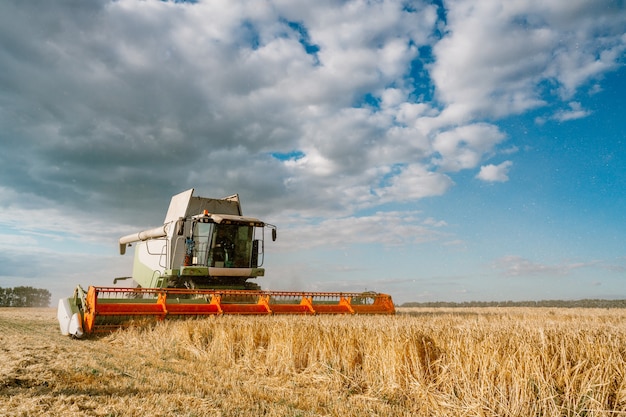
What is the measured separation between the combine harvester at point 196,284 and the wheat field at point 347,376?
9.12ft

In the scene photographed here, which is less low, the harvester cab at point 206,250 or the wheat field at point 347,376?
the harvester cab at point 206,250

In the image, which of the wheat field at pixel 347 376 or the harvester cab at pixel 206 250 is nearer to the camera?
the wheat field at pixel 347 376

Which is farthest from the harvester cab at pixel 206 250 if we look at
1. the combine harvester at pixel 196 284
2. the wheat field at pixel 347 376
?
the wheat field at pixel 347 376

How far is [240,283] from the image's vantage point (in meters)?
12.6

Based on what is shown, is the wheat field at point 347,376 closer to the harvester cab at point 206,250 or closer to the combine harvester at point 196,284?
the combine harvester at point 196,284

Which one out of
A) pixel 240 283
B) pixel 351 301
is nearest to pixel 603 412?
pixel 351 301

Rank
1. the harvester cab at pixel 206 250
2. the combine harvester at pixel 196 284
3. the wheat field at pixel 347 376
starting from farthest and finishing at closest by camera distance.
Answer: the harvester cab at pixel 206 250, the combine harvester at pixel 196 284, the wheat field at pixel 347 376

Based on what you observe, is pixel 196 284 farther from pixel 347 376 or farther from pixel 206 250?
pixel 347 376

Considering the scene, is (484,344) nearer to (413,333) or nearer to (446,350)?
(446,350)

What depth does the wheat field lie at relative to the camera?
3.16 meters

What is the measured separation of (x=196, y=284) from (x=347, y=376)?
8.32 meters

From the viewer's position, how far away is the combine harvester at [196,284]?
8.55 metres

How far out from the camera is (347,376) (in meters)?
4.45

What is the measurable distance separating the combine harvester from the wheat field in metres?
2.78
